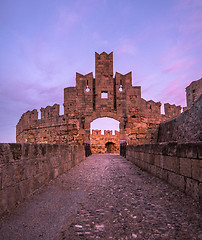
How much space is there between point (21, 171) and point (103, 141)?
2156 cm

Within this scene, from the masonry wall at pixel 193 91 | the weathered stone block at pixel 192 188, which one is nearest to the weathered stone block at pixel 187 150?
the weathered stone block at pixel 192 188

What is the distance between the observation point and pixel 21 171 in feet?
9.09

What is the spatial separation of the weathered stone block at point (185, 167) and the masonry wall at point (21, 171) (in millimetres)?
2937

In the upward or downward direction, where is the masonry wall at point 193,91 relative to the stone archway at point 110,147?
upward

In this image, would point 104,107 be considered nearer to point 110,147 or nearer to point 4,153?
point 4,153

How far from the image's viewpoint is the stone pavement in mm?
1869

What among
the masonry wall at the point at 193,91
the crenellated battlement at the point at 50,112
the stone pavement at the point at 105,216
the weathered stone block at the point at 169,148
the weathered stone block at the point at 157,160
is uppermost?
the masonry wall at the point at 193,91

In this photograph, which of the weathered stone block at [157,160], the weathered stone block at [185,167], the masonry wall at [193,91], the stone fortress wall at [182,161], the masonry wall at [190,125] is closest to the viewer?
the stone fortress wall at [182,161]

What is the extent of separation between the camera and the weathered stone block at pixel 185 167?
3.01 m

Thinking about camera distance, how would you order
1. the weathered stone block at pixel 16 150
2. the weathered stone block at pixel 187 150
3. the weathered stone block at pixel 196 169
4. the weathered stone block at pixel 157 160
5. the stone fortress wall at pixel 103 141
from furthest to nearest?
1. the stone fortress wall at pixel 103 141
2. the weathered stone block at pixel 157 160
3. the weathered stone block at pixel 187 150
4. the weathered stone block at pixel 196 169
5. the weathered stone block at pixel 16 150

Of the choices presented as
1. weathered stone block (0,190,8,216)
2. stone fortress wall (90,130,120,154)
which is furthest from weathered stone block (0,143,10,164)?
stone fortress wall (90,130,120,154)

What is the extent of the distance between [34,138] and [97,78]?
29.8 ft

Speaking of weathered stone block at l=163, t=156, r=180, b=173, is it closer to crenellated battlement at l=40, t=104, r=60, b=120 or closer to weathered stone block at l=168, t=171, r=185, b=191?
weathered stone block at l=168, t=171, r=185, b=191

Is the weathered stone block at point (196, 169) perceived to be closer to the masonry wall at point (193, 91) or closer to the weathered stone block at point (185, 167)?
the weathered stone block at point (185, 167)
